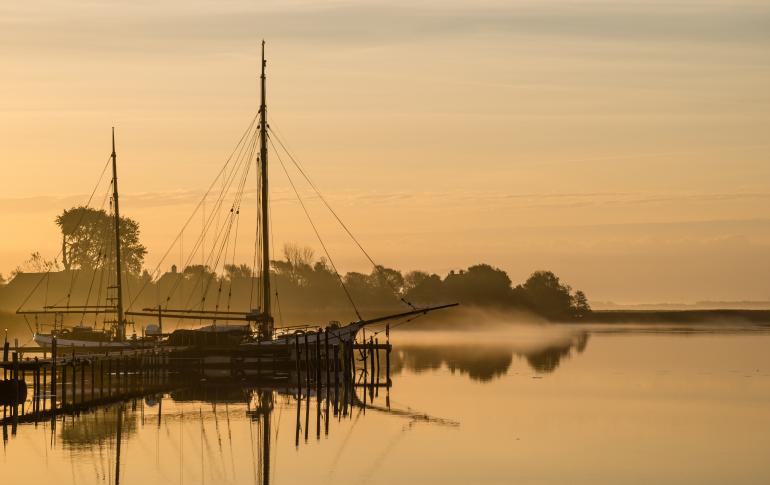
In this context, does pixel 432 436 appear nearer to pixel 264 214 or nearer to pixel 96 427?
pixel 96 427

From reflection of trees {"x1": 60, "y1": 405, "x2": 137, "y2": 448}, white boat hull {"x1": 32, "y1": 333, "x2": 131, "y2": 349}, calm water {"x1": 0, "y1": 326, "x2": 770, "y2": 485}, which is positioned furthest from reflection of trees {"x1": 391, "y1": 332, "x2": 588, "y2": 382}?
reflection of trees {"x1": 60, "y1": 405, "x2": 137, "y2": 448}

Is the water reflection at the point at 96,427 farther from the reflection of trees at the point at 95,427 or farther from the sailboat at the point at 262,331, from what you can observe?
the sailboat at the point at 262,331

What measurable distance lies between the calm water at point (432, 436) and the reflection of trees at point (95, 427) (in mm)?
91

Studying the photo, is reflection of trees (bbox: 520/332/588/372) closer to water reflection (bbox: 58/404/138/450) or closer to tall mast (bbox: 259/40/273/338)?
tall mast (bbox: 259/40/273/338)

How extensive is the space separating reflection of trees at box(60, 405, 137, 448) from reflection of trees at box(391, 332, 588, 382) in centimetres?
3373

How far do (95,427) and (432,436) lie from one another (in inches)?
532

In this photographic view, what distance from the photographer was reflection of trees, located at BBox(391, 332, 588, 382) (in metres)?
110

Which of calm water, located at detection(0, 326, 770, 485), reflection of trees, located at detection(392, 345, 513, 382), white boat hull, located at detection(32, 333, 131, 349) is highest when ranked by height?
white boat hull, located at detection(32, 333, 131, 349)

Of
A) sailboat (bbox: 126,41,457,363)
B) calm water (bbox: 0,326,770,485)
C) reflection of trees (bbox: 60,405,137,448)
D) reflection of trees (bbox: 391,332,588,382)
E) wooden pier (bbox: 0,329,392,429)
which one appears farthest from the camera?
reflection of trees (bbox: 391,332,588,382)

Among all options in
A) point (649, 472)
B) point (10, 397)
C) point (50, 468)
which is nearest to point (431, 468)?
point (649, 472)

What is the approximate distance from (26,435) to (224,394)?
25.6 m

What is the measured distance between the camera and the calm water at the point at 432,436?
1919 inches

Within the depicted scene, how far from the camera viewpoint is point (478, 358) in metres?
130

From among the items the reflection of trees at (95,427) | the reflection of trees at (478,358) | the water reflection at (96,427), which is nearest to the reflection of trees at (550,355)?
the reflection of trees at (478,358)
